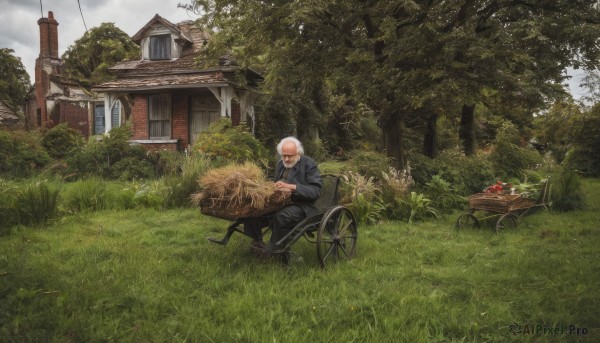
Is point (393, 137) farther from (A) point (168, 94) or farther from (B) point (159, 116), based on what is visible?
(B) point (159, 116)

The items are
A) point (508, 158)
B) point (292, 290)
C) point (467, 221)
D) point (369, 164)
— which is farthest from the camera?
point (508, 158)

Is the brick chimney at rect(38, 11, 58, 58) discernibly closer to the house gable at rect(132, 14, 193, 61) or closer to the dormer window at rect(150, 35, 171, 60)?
the house gable at rect(132, 14, 193, 61)

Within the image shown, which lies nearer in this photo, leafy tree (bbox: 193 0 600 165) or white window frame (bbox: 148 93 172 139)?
leafy tree (bbox: 193 0 600 165)

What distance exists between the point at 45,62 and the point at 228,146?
61.9 feet

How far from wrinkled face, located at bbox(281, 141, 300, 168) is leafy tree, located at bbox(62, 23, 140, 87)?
2742cm

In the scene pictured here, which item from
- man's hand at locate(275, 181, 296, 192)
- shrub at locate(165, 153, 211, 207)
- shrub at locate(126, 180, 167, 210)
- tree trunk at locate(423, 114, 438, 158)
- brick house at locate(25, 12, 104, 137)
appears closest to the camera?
man's hand at locate(275, 181, 296, 192)

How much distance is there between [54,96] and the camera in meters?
25.4

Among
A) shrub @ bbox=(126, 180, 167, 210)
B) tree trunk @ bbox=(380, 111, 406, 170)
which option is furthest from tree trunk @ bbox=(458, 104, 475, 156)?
shrub @ bbox=(126, 180, 167, 210)

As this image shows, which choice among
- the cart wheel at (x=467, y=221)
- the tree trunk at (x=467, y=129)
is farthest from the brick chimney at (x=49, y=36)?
the cart wheel at (x=467, y=221)

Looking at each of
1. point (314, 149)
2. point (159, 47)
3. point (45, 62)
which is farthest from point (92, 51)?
point (314, 149)

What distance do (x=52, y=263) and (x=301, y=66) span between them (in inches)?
325

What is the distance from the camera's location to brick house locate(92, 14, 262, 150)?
17.1 metres

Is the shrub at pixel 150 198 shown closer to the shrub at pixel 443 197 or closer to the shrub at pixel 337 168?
the shrub at pixel 337 168

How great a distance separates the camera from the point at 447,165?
11305 millimetres
